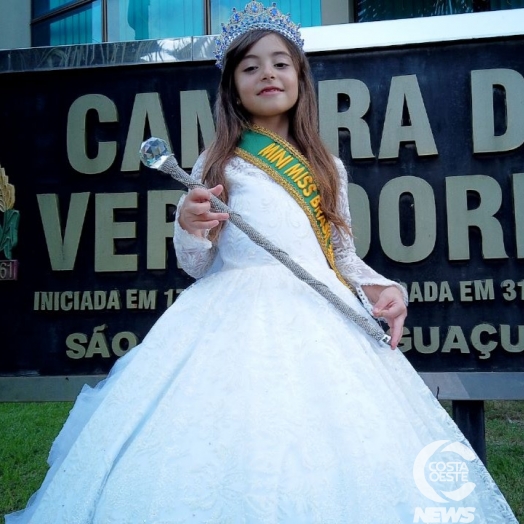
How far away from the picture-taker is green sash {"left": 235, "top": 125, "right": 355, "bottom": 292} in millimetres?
1885

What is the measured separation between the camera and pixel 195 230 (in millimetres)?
1650

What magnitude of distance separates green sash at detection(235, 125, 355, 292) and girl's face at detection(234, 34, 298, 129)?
87mm

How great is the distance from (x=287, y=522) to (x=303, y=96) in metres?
1.26

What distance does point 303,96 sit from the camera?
1990mm

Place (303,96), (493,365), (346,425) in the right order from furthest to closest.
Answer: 1. (493,365)
2. (303,96)
3. (346,425)

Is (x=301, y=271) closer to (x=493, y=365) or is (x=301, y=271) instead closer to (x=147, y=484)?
(x=147, y=484)

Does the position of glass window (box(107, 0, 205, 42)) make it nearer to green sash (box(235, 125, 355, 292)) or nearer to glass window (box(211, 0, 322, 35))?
glass window (box(211, 0, 322, 35))

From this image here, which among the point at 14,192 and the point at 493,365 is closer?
the point at 493,365

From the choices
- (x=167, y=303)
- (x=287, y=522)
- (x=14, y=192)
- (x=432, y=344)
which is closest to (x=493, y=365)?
(x=432, y=344)

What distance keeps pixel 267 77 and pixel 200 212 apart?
535mm

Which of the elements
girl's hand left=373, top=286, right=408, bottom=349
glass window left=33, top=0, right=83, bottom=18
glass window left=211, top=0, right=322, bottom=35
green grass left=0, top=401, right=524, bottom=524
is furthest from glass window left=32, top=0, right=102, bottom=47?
girl's hand left=373, top=286, right=408, bottom=349

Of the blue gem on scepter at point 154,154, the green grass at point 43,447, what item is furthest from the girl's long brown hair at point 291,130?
the green grass at point 43,447

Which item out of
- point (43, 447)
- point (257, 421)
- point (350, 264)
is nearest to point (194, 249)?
point (350, 264)

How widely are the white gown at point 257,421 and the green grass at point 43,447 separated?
1482mm
